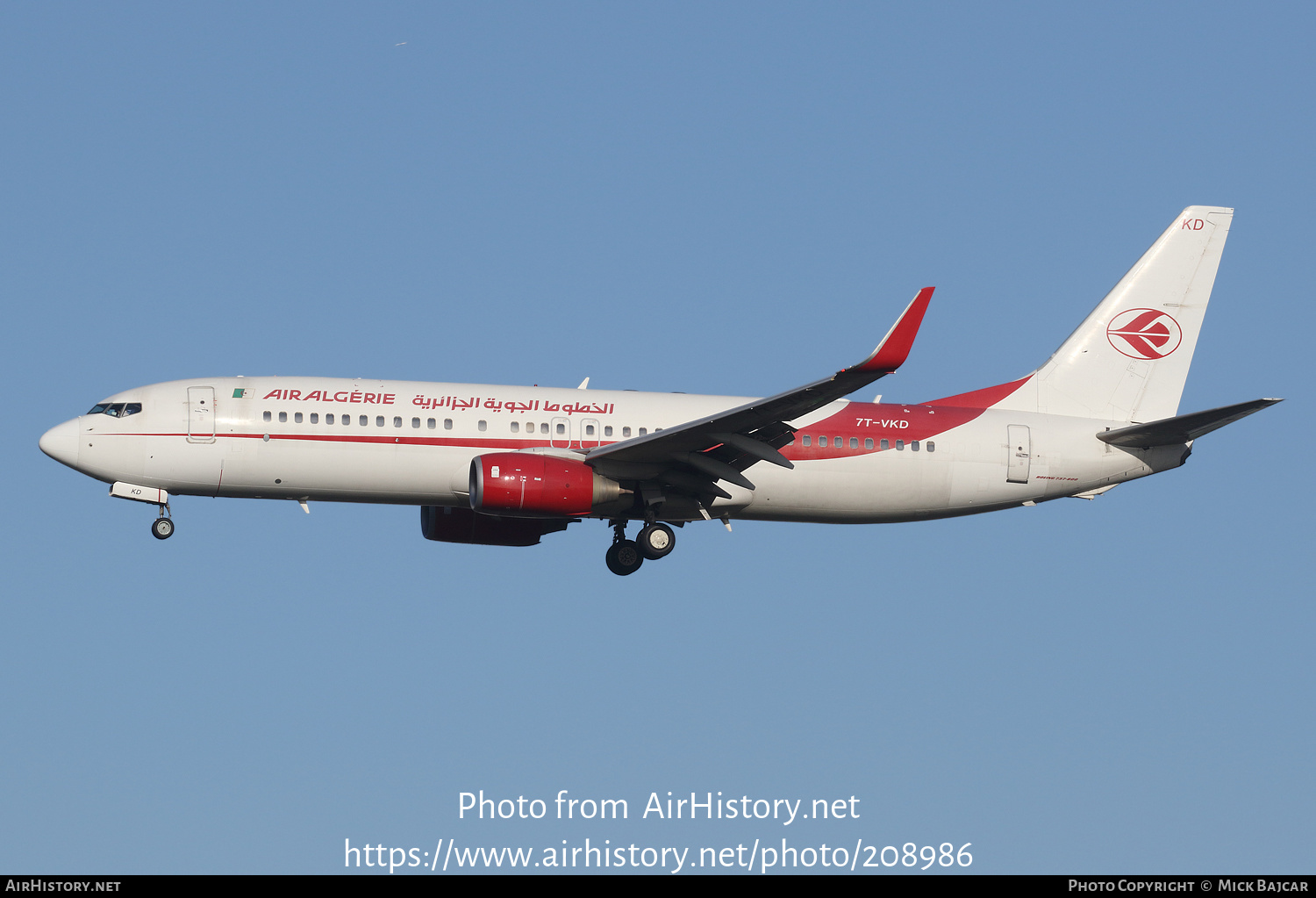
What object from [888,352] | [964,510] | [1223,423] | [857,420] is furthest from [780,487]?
[1223,423]

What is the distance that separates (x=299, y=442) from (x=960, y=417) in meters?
17.3

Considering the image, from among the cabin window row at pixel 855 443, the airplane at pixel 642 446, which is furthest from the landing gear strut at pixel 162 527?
the cabin window row at pixel 855 443

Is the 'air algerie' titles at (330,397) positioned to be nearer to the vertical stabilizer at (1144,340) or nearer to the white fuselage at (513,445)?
the white fuselage at (513,445)

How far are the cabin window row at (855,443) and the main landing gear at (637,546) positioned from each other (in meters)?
4.25

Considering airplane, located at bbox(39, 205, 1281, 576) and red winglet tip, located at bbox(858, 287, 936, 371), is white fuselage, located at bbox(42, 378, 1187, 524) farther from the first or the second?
red winglet tip, located at bbox(858, 287, 936, 371)

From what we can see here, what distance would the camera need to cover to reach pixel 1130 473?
138 ft

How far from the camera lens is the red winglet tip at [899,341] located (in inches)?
1249

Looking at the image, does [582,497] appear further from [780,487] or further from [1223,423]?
[1223,423]

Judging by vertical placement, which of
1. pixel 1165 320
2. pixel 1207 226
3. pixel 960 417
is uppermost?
pixel 1207 226

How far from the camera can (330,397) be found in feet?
125

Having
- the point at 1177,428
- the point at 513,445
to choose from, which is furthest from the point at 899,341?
the point at 1177,428

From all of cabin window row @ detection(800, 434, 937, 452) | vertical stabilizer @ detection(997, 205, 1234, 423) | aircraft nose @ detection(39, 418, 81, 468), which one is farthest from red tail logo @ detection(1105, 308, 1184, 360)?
aircraft nose @ detection(39, 418, 81, 468)

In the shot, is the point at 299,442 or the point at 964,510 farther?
the point at 964,510

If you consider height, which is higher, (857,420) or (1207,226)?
(1207,226)
